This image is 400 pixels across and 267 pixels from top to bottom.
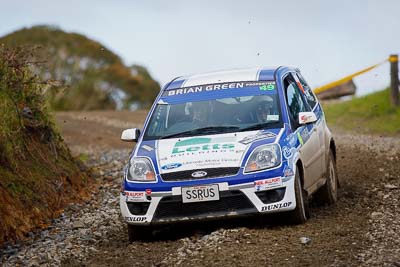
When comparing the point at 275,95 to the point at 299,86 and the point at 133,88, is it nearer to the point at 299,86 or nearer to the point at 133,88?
the point at 299,86

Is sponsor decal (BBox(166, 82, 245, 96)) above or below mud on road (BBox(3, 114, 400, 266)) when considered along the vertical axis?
above

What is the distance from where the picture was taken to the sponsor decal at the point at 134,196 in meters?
10.2

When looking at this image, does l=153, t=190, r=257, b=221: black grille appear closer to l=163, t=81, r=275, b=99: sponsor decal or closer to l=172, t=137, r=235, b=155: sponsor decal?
l=172, t=137, r=235, b=155: sponsor decal

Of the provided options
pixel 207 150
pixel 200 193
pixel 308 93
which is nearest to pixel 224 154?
pixel 207 150

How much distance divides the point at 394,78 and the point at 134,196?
1346 cm

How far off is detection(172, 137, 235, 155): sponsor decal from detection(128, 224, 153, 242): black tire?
0.85 m

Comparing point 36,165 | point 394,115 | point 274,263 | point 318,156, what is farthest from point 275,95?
point 394,115

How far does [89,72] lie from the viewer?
159ft

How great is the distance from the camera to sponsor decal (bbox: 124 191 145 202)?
10164mm

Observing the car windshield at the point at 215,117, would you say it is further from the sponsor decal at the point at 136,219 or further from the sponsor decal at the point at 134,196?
the sponsor decal at the point at 136,219

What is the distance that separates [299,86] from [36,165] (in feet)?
13.2

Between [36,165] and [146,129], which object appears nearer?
[146,129]

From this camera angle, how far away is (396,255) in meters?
8.48

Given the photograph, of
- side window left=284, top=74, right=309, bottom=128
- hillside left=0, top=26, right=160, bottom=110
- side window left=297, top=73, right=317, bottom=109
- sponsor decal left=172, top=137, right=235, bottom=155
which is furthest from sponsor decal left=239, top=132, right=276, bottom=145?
hillside left=0, top=26, right=160, bottom=110
